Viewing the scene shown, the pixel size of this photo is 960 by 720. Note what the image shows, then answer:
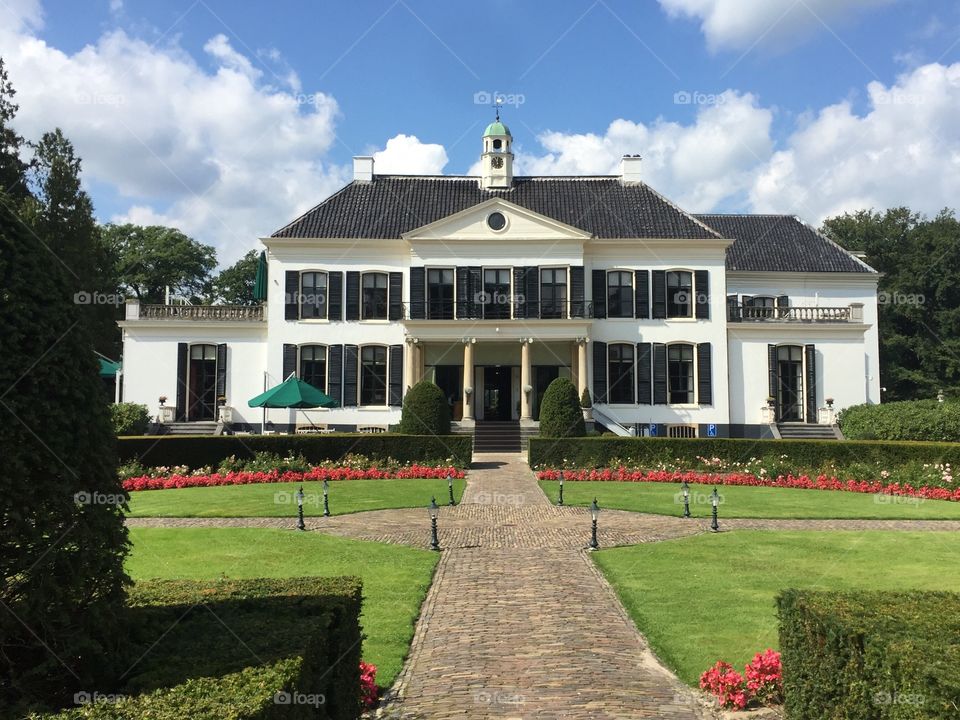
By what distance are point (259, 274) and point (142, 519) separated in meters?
21.8

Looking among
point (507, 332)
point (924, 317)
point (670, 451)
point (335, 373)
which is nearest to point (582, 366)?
point (507, 332)

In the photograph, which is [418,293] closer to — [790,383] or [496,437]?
[496,437]

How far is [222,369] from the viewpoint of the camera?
33.4 meters

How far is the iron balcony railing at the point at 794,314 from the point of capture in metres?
33.9

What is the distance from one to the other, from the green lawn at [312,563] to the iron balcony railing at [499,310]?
66.2 feet

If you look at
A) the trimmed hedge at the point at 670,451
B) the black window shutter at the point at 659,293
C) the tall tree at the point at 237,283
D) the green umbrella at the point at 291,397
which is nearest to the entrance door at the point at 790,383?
the black window shutter at the point at 659,293

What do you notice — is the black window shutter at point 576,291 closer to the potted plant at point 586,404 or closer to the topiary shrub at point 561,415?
the potted plant at point 586,404

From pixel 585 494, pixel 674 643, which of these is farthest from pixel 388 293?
pixel 674 643

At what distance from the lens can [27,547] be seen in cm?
401

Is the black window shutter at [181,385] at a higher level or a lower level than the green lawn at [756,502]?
higher

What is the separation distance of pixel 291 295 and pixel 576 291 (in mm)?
13441

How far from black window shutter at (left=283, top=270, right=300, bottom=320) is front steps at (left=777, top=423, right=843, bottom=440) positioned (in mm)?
23090

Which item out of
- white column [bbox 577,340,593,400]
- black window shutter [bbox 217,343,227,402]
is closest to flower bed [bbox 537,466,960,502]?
white column [bbox 577,340,593,400]

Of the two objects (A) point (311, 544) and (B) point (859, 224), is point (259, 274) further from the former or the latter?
(B) point (859, 224)
